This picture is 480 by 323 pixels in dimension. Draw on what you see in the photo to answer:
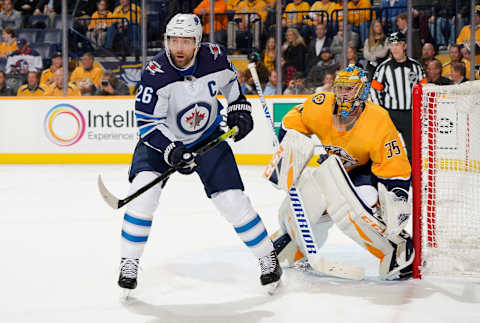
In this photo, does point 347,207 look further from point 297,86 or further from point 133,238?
point 297,86

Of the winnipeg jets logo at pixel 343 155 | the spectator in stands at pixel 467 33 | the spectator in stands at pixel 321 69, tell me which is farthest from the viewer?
the spectator in stands at pixel 321 69

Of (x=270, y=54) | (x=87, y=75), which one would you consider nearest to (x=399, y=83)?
(x=270, y=54)

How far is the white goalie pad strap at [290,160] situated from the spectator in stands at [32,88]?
547 centimetres

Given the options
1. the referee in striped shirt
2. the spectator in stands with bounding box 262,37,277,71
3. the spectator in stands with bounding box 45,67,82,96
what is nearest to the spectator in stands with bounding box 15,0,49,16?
the spectator in stands with bounding box 45,67,82,96

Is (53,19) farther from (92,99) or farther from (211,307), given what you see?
(211,307)

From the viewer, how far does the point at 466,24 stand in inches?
256

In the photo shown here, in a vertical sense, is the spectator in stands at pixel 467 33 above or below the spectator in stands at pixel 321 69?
above

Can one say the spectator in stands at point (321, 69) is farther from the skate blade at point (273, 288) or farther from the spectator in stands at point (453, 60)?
the skate blade at point (273, 288)

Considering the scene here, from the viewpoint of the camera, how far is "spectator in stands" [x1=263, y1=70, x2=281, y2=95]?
697 centimetres

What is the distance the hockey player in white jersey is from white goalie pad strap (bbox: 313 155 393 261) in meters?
0.30

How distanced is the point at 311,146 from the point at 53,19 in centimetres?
611

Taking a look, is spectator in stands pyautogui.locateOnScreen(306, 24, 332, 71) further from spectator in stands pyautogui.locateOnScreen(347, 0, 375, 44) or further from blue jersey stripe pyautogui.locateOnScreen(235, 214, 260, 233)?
blue jersey stripe pyautogui.locateOnScreen(235, 214, 260, 233)

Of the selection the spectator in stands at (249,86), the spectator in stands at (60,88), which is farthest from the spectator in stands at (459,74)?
the spectator in stands at (60,88)

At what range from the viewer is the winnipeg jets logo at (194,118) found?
→ 229 cm
